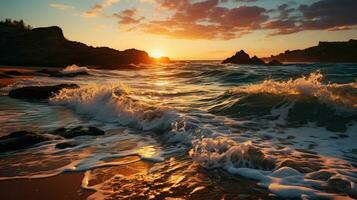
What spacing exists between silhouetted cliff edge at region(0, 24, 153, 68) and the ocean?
33610mm

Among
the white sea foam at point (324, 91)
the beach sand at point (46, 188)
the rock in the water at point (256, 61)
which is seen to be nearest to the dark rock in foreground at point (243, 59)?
the rock in the water at point (256, 61)

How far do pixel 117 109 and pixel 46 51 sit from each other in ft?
130

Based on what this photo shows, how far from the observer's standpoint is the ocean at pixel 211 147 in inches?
179

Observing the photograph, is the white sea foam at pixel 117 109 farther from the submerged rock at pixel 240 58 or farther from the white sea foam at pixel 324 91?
the submerged rock at pixel 240 58

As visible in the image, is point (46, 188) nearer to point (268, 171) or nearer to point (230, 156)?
point (230, 156)

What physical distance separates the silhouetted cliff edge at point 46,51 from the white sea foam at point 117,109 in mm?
30170

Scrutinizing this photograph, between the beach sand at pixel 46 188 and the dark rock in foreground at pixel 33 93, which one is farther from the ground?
the dark rock in foreground at pixel 33 93

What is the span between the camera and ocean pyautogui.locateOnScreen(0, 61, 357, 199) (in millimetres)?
4539

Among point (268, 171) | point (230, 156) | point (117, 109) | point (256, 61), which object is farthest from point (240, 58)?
point (268, 171)

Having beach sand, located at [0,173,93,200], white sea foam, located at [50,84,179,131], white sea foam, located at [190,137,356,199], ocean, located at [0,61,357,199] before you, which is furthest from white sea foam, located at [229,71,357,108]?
beach sand, located at [0,173,93,200]

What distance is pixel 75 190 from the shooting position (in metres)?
4.52

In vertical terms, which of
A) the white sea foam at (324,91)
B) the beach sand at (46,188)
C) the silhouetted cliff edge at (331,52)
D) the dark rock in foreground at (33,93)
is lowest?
the beach sand at (46,188)

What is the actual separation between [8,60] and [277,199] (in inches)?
1772

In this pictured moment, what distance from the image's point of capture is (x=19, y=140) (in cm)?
680
